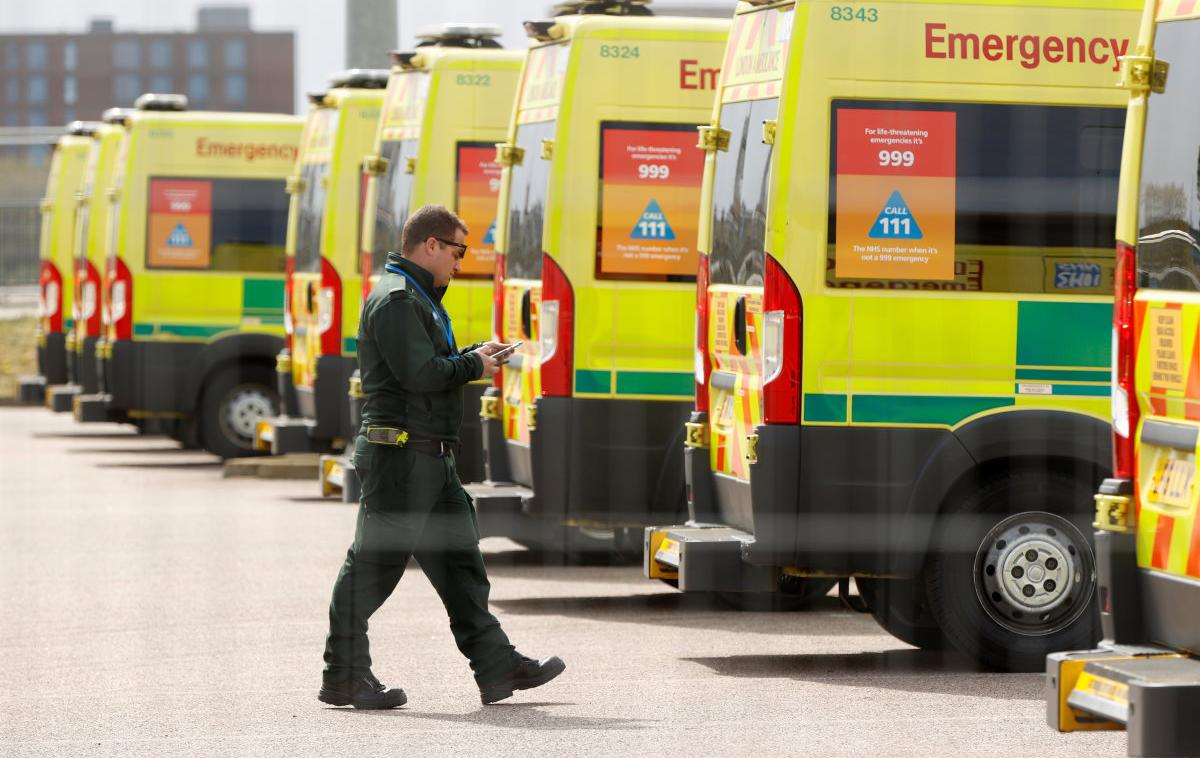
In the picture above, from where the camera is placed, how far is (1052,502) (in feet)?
29.0

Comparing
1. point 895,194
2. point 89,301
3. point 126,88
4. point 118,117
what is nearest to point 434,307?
point 895,194

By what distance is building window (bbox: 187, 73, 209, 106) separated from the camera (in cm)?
10056

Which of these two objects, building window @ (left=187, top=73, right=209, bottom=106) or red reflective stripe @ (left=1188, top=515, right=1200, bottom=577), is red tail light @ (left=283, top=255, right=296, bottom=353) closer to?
red reflective stripe @ (left=1188, top=515, right=1200, bottom=577)

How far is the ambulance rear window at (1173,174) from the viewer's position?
629 centimetres

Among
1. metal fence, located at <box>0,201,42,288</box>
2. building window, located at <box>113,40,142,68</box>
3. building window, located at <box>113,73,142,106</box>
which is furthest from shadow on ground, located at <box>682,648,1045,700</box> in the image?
building window, located at <box>113,73,142,106</box>

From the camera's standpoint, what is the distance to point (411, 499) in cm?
824

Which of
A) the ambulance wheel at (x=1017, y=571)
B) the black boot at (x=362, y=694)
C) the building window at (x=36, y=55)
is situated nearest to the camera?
the black boot at (x=362, y=694)

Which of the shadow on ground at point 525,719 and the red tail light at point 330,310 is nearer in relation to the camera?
the shadow on ground at point 525,719

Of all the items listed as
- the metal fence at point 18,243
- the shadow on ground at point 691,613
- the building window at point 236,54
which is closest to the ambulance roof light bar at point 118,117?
the shadow on ground at point 691,613

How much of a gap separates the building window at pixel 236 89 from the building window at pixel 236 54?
422 mm

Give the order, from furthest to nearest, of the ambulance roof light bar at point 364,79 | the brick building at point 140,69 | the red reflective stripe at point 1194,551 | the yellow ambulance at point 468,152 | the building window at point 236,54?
the building window at point 236,54, the brick building at point 140,69, the ambulance roof light bar at point 364,79, the yellow ambulance at point 468,152, the red reflective stripe at point 1194,551

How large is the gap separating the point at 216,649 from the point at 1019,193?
3562mm

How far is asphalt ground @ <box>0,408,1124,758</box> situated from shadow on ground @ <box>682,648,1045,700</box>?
17 millimetres

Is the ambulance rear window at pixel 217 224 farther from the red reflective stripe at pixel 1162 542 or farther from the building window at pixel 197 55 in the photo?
the building window at pixel 197 55
